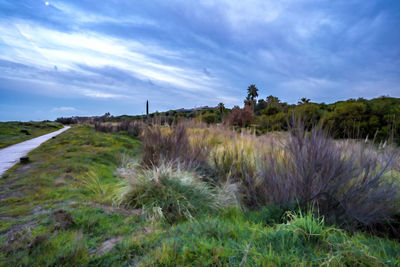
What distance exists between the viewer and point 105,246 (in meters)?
2.20

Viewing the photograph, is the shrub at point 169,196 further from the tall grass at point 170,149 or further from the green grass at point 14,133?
the green grass at point 14,133

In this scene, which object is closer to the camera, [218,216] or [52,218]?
[52,218]

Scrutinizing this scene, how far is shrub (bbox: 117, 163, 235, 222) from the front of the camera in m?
3.31

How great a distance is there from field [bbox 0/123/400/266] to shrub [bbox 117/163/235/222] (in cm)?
2

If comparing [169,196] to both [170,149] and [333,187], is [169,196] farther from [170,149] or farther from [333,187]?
[333,187]

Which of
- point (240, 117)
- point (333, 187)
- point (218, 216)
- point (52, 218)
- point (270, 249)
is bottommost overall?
point (218, 216)

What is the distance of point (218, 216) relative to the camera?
2914mm

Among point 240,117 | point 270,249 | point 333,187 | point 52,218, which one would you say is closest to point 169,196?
point 52,218

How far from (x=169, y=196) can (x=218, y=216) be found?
97 cm

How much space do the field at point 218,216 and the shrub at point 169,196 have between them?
18 mm

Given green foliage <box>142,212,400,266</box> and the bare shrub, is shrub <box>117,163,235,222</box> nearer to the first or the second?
green foliage <box>142,212,400,266</box>

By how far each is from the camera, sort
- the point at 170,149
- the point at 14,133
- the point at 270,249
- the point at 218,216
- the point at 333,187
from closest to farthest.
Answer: the point at 270,249, the point at 333,187, the point at 218,216, the point at 170,149, the point at 14,133

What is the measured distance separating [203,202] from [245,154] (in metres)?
2.17

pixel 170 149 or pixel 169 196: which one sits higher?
pixel 170 149
